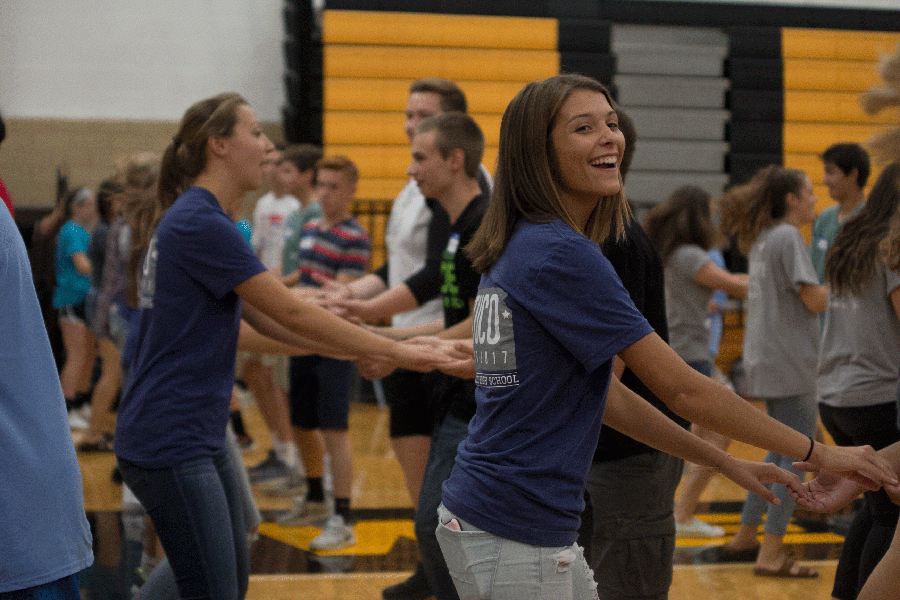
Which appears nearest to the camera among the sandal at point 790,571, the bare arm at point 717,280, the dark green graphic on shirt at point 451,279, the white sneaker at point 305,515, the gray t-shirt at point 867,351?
the dark green graphic on shirt at point 451,279

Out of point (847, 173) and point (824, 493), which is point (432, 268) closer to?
point (824, 493)

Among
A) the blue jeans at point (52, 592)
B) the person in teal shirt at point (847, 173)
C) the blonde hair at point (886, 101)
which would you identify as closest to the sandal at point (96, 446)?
the person in teal shirt at point (847, 173)

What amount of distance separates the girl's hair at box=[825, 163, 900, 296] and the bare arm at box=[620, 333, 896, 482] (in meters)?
1.48

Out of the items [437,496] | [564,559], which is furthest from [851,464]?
[437,496]

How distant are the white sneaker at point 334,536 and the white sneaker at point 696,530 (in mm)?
1559

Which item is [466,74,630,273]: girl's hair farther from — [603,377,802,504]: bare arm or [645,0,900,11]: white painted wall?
[645,0,900,11]: white painted wall

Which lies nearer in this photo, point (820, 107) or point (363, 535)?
point (363, 535)

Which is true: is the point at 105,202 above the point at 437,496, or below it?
above

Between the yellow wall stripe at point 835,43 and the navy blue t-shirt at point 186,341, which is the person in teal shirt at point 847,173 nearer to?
the navy blue t-shirt at point 186,341

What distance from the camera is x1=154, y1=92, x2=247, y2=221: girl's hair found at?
259cm

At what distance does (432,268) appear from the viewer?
348 cm

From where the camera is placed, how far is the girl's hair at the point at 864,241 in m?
3.10

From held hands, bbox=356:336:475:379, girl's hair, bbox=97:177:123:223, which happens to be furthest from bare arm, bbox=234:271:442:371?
girl's hair, bbox=97:177:123:223

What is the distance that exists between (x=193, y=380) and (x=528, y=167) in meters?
1.11
